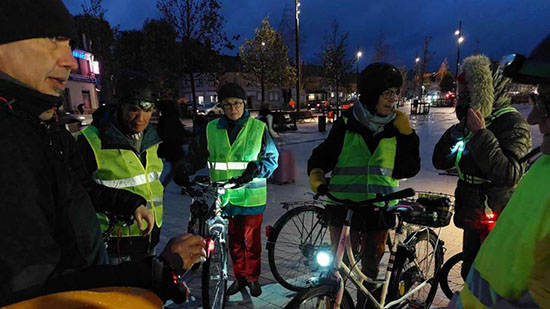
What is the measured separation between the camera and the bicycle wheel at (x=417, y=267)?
259cm

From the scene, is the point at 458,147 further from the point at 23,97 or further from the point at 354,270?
the point at 23,97

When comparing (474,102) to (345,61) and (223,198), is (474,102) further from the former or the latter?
(345,61)

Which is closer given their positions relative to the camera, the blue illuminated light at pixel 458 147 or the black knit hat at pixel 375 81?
the black knit hat at pixel 375 81

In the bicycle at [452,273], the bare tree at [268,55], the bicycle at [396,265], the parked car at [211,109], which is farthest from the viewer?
the parked car at [211,109]

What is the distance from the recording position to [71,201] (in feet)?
3.33

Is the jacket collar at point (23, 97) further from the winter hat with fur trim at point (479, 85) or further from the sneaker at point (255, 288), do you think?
the sneaker at point (255, 288)

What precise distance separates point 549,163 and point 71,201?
1452mm

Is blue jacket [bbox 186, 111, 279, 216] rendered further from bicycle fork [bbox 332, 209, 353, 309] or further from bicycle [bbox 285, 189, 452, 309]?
bicycle fork [bbox 332, 209, 353, 309]

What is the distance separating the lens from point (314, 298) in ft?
6.89

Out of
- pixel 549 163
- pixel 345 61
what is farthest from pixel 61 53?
pixel 345 61

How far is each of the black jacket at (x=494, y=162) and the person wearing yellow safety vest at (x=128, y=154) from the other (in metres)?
2.51

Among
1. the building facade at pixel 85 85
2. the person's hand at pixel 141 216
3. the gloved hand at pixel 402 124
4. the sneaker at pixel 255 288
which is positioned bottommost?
the sneaker at pixel 255 288

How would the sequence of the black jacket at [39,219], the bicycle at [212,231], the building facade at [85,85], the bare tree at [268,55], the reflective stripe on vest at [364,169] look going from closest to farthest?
the black jacket at [39,219], the reflective stripe on vest at [364,169], the bicycle at [212,231], the bare tree at [268,55], the building facade at [85,85]

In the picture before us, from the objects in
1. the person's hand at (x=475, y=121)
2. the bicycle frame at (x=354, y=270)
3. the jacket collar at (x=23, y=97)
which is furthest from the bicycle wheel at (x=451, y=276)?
the jacket collar at (x=23, y=97)
